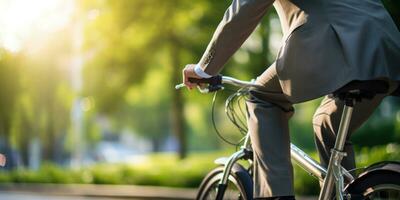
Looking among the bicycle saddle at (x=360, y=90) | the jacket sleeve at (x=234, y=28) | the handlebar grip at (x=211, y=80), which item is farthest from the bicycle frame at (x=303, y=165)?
the jacket sleeve at (x=234, y=28)

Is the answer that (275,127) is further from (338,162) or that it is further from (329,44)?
(329,44)

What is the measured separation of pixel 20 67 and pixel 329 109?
82.0 ft

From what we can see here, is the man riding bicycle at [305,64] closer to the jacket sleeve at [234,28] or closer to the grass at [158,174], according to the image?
the jacket sleeve at [234,28]

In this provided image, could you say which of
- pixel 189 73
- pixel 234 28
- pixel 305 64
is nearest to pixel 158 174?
pixel 189 73

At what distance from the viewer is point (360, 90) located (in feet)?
9.20

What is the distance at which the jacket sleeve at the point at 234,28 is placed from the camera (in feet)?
9.82

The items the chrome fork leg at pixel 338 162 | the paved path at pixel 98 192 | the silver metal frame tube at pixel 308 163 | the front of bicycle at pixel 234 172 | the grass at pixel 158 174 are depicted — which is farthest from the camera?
the paved path at pixel 98 192

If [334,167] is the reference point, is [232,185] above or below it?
below

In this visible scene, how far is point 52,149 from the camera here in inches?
1262

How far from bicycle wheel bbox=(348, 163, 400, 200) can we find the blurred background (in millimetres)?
6331

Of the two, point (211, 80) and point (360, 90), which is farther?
point (211, 80)

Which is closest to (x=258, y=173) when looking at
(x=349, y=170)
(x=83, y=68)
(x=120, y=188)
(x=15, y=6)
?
(x=349, y=170)

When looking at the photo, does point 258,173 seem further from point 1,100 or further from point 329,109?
point 1,100

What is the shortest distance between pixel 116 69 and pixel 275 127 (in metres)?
17.9
